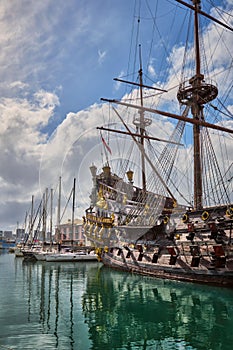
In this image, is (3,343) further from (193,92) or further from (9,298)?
(193,92)

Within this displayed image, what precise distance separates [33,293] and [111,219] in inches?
767

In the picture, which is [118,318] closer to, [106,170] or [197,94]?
[197,94]

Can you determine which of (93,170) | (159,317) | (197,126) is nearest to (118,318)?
(159,317)

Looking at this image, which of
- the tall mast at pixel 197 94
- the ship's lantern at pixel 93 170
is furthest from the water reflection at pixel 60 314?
the ship's lantern at pixel 93 170

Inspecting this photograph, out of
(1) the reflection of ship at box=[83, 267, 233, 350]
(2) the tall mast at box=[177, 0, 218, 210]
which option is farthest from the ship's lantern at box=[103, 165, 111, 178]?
(1) the reflection of ship at box=[83, 267, 233, 350]

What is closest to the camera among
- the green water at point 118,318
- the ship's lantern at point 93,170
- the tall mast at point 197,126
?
the green water at point 118,318

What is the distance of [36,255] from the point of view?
5306 centimetres

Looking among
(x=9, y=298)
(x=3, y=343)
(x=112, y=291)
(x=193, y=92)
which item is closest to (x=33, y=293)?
(x=9, y=298)

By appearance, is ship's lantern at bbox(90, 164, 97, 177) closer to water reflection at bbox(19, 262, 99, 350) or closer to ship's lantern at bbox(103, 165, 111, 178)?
ship's lantern at bbox(103, 165, 111, 178)

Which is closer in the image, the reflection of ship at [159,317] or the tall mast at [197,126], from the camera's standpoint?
the reflection of ship at [159,317]

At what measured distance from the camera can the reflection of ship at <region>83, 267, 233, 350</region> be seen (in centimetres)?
1036

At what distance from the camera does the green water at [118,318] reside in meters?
10.2

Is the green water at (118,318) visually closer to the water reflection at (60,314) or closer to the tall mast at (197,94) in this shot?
the water reflection at (60,314)

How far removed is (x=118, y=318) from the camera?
13.5 m
